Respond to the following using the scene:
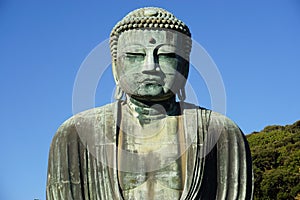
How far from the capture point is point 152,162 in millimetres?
8492

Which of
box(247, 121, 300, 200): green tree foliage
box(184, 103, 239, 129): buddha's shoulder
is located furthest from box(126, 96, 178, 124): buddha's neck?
Result: box(247, 121, 300, 200): green tree foliage

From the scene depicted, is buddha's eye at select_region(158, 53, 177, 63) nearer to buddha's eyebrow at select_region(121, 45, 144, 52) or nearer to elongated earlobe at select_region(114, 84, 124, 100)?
buddha's eyebrow at select_region(121, 45, 144, 52)

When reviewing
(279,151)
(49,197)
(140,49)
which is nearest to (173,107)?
(140,49)

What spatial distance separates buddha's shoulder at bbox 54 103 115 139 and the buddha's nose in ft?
2.40

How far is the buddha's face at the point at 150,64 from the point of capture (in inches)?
335

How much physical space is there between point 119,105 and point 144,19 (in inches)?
45.9

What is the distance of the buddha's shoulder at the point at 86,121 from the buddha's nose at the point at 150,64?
731mm

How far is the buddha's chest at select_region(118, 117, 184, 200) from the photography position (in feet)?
27.5

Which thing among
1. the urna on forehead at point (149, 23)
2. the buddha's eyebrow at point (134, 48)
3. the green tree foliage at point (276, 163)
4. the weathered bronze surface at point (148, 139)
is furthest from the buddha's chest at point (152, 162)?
the green tree foliage at point (276, 163)

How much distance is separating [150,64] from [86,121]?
1.15m

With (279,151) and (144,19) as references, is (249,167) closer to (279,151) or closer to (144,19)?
(144,19)

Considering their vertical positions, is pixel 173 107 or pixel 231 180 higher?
pixel 173 107

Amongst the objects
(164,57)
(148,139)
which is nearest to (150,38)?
(164,57)

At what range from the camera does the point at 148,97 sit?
8547 millimetres
